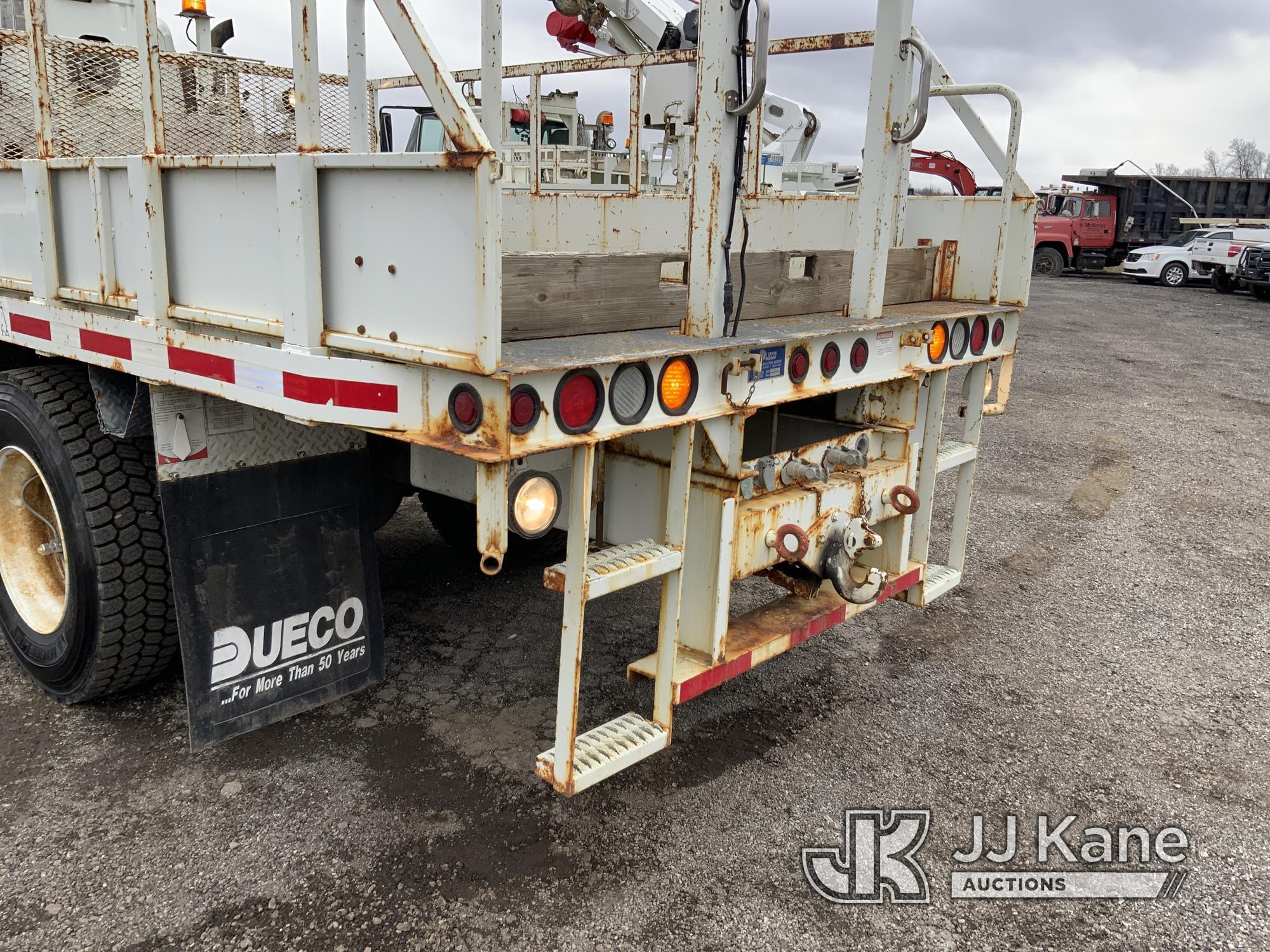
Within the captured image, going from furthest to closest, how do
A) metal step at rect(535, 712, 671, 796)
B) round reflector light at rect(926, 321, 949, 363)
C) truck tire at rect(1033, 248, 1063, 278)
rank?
truck tire at rect(1033, 248, 1063, 278) < round reflector light at rect(926, 321, 949, 363) < metal step at rect(535, 712, 671, 796)

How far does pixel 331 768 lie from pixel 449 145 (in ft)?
6.59

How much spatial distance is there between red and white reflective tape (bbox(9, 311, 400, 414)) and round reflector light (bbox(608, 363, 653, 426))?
48 cm

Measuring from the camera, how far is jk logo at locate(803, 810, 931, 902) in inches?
107

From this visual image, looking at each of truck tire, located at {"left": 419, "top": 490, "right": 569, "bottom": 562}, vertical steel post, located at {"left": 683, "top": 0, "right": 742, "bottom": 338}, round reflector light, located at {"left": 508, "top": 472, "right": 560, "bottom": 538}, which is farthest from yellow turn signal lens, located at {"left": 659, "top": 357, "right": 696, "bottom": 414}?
truck tire, located at {"left": 419, "top": 490, "right": 569, "bottom": 562}

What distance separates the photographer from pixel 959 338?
351cm

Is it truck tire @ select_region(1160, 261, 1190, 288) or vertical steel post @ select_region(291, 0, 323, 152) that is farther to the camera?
truck tire @ select_region(1160, 261, 1190, 288)

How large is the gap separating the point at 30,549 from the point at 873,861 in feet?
10.1

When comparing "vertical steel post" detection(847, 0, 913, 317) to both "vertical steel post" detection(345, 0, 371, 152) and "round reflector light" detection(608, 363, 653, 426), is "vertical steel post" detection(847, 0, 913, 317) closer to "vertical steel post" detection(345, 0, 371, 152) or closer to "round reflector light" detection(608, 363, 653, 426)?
"round reflector light" detection(608, 363, 653, 426)

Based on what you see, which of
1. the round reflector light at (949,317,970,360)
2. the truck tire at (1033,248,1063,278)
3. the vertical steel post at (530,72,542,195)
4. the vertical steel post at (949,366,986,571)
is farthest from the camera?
the truck tire at (1033,248,1063,278)

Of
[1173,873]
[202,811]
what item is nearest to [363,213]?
[202,811]

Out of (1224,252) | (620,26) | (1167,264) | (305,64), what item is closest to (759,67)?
(305,64)

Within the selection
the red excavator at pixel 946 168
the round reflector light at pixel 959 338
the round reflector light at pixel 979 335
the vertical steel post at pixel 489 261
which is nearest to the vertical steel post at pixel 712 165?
the vertical steel post at pixel 489 261

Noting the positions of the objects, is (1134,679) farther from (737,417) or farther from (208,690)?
(208,690)

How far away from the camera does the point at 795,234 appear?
15.7 feet
